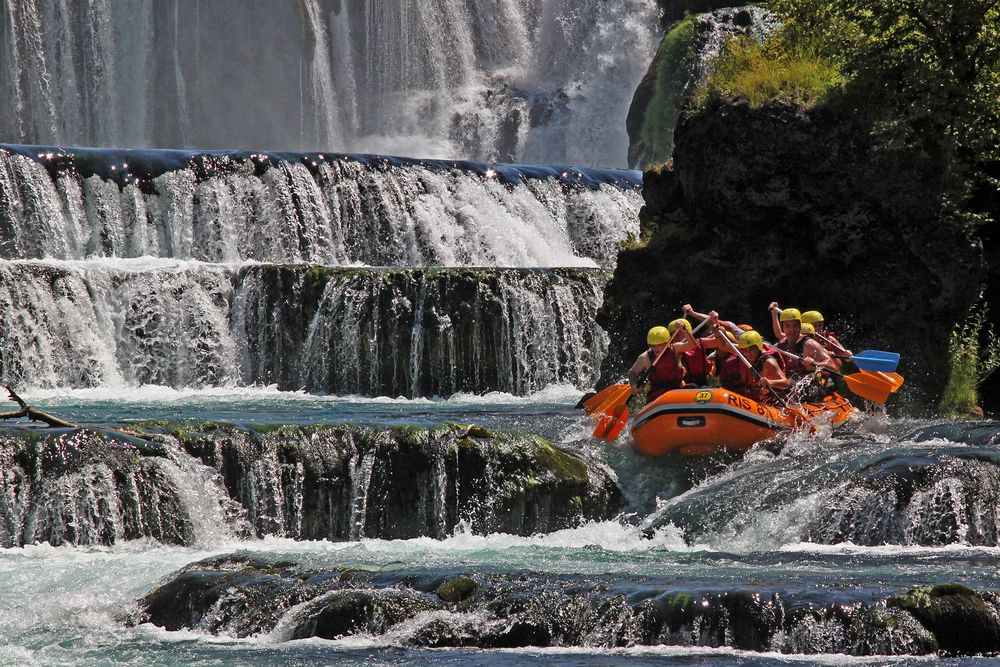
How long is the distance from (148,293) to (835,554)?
10.6 m

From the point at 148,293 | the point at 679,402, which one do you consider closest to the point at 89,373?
the point at 148,293

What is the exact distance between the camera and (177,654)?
860cm

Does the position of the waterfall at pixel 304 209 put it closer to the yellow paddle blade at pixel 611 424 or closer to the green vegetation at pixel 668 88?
the green vegetation at pixel 668 88

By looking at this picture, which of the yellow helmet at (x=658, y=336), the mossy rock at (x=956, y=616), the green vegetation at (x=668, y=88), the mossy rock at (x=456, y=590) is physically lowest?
the mossy rock at (x=956, y=616)

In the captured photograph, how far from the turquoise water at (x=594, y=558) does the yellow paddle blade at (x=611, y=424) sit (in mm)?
184

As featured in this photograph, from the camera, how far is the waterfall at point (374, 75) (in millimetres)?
33562

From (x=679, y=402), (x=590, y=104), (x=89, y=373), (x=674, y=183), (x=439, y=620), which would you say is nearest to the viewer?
(x=439, y=620)

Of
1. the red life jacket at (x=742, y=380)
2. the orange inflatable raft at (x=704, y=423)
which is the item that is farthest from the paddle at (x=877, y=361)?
the orange inflatable raft at (x=704, y=423)

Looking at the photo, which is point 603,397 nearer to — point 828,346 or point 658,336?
point 658,336

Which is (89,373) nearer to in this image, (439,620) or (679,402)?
(679,402)

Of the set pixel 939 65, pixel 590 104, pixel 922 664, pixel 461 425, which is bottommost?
pixel 922 664

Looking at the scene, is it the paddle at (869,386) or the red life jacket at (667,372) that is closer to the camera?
the red life jacket at (667,372)

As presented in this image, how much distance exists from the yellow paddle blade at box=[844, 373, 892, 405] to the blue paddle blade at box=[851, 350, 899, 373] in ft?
0.44

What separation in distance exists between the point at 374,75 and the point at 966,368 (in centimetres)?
2169
